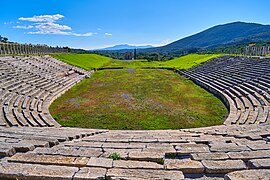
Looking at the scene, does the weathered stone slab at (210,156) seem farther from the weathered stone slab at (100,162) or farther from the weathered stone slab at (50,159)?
the weathered stone slab at (50,159)

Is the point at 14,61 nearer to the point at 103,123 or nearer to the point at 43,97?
the point at 43,97

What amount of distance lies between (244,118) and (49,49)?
143 ft

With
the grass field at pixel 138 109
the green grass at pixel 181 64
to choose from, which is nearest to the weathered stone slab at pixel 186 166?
the grass field at pixel 138 109

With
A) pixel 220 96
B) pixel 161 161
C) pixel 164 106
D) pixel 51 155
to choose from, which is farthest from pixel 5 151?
pixel 220 96

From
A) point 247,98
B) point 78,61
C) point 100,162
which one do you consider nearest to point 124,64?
point 78,61

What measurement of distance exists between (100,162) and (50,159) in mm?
979

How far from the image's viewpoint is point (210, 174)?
12.3ft

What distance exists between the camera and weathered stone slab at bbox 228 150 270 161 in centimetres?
419

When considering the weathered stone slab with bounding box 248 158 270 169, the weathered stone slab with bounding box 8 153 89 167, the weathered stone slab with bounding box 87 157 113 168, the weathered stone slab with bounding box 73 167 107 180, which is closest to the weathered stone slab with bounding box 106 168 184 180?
the weathered stone slab with bounding box 73 167 107 180

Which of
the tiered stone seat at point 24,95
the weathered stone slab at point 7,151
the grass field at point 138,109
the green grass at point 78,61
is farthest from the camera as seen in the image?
the green grass at point 78,61

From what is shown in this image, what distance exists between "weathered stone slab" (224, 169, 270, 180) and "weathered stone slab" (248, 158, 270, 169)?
217mm

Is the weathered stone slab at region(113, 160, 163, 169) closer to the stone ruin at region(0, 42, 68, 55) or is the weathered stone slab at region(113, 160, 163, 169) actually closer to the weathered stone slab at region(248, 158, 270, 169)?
the weathered stone slab at region(248, 158, 270, 169)

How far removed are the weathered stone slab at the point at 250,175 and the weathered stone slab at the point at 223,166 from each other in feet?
0.89

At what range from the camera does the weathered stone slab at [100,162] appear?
3.85 meters
